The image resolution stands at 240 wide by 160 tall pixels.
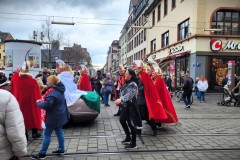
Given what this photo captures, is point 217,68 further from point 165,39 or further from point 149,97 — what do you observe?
point 149,97

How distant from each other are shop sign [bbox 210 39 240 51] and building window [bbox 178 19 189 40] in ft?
9.84

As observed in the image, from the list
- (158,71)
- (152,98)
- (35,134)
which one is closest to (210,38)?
(158,71)

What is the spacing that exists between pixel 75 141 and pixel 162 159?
88.5 inches

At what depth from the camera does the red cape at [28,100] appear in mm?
6707

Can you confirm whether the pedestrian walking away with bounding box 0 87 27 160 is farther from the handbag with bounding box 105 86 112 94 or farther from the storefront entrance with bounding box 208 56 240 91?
the storefront entrance with bounding box 208 56 240 91

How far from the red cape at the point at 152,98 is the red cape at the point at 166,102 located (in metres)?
0.45

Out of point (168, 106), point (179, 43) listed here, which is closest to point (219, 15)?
point (179, 43)

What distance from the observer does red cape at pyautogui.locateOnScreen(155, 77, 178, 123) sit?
7820 millimetres

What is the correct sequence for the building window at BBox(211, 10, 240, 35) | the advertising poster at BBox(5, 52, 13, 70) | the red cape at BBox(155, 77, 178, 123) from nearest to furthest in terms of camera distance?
the red cape at BBox(155, 77, 178, 123)
the advertising poster at BBox(5, 52, 13, 70)
the building window at BBox(211, 10, 240, 35)

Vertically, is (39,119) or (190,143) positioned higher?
(39,119)

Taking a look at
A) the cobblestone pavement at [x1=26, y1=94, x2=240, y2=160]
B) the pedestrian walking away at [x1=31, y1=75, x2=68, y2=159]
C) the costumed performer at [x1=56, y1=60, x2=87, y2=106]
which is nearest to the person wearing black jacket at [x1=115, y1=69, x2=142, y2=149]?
the cobblestone pavement at [x1=26, y1=94, x2=240, y2=160]

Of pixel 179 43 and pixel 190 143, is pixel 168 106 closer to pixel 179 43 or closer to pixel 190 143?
pixel 190 143

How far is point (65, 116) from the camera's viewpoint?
5406mm

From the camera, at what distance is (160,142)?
6645mm
